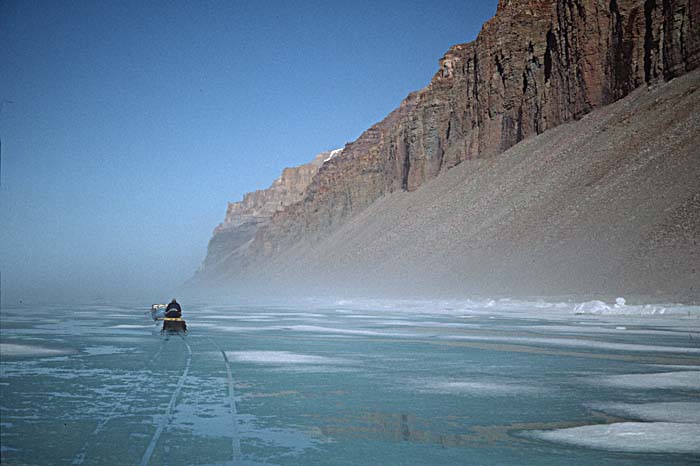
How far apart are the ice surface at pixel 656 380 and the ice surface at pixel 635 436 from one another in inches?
120

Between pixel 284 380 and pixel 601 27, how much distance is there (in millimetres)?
61026

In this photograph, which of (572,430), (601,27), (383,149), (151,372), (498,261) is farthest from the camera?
→ (383,149)

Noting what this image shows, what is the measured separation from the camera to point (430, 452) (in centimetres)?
693

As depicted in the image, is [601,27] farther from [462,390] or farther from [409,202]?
[462,390]

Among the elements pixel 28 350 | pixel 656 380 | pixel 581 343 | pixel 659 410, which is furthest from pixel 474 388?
pixel 28 350

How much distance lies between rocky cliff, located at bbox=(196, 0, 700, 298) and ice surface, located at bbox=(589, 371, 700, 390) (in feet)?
156

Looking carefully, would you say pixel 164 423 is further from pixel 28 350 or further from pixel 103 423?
pixel 28 350

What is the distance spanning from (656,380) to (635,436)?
4.50m

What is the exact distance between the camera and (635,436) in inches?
295

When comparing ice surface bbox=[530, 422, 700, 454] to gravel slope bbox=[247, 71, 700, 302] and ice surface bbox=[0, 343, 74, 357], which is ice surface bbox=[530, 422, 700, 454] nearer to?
ice surface bbox=[0, 343, 74, 357]

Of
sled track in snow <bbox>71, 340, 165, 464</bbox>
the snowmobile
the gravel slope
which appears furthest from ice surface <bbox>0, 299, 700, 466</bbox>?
the gravel slope

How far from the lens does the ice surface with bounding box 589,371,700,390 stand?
11.0m

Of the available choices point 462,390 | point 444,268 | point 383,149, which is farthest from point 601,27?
point 462,390

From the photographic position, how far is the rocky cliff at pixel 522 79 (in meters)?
58.4
